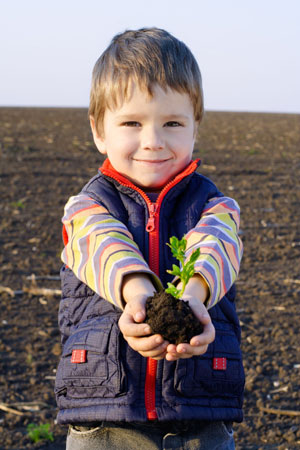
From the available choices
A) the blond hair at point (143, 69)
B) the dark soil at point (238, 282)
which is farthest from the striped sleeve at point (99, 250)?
the dark soil at point (238, 282)

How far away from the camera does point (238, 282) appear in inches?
279

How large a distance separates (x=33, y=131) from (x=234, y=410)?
17.2 meters

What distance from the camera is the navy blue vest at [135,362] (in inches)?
92.0

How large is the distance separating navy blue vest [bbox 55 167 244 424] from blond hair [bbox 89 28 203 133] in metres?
0.34

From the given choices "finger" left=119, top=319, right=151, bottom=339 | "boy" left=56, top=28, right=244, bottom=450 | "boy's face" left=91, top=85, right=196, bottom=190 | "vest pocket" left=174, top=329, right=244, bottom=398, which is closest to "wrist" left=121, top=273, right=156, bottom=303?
"boy" left=56, top=28, right=244, bottom=450

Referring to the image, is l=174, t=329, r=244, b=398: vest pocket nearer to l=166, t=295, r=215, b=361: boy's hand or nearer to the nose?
l=166, t=295, r=215, b=361: boy's hand

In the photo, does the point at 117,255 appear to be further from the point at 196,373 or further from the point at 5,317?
the point at 5,317

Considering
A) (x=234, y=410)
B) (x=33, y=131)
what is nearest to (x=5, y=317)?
(x=234, y=410)

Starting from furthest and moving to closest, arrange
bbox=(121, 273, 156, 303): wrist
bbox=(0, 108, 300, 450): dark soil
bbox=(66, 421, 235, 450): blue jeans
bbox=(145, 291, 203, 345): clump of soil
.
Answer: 1. bbox=(0, 108, 300, 450): dark soil
2. bbox=(66, 421, 235, 450): blue jeans
3. bbox=(121, 273, 156, 303): wrist
4. bbox=(145, 291, 203, 345): clump of soil

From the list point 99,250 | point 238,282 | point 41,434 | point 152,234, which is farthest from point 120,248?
point 238,282

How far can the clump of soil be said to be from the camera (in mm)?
2004

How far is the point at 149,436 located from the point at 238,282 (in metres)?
4.74

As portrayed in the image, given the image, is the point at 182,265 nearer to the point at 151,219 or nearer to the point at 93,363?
the point at 151,219

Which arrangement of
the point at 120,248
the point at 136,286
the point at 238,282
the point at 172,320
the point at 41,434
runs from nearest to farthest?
the point at 172,320 → the point at 136,286 → the point at 120,248 → the point at 41,434 → the point at 238,282
